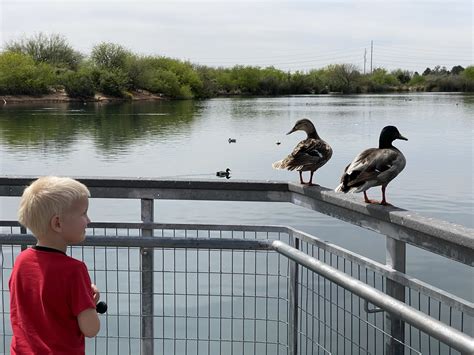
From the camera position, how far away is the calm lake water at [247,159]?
1630 centimetres

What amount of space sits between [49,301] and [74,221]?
29 centimetres

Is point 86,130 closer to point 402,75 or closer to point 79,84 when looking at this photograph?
point 79,84

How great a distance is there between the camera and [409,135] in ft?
138

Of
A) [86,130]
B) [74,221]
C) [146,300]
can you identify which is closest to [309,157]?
[146,300]

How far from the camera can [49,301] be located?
2.52 m

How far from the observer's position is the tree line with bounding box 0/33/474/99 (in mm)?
96625

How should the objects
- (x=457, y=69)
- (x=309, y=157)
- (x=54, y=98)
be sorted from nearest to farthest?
(x=309, y=157) → (x=54, y=98) → (x=457, y=69)

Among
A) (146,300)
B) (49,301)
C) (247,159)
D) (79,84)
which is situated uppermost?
(79,84)

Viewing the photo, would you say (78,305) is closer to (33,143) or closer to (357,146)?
(357,146)

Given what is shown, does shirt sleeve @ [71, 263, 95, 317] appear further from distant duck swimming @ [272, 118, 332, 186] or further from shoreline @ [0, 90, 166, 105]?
shoreline @ [0, 90, 166, 105]

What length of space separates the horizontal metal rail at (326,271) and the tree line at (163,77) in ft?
311

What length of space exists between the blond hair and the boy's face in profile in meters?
0.02

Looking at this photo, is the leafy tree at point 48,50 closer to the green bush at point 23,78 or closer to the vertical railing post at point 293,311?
the green bush at point 23,78

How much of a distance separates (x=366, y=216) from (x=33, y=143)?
36.9 metres
